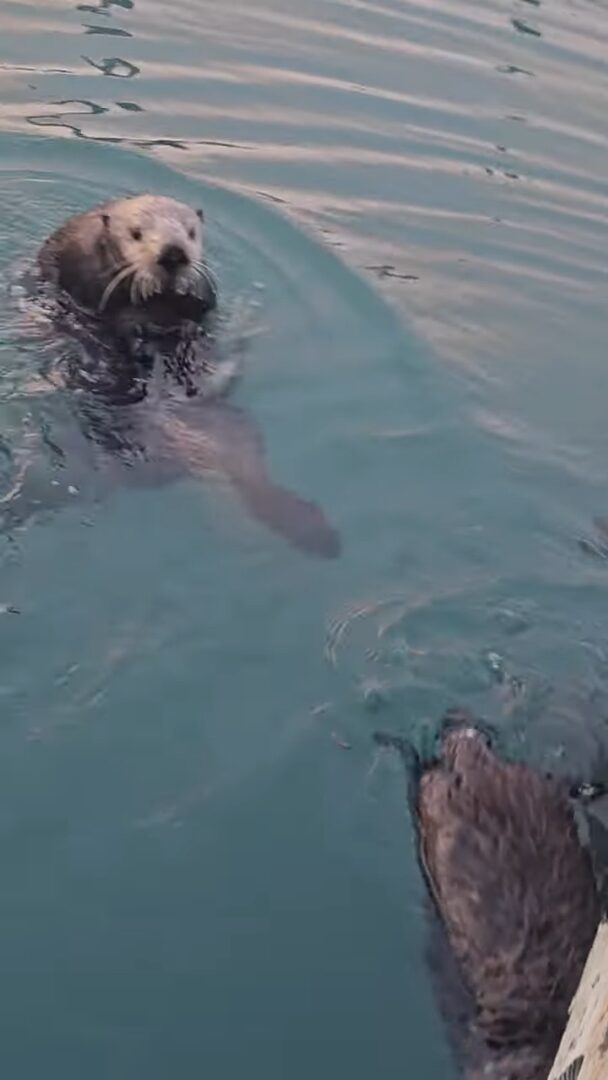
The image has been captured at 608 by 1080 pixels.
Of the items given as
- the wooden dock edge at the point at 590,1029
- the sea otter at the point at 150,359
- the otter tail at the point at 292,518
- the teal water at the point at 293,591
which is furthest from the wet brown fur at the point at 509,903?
the sea otter at the point at 150,359

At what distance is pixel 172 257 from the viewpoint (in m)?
7.16

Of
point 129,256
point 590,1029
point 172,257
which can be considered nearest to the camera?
point 590,1029

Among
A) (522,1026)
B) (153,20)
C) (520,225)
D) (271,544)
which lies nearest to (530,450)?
(271,544)

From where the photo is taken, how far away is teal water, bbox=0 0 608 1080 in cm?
444

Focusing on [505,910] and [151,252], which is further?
[151,252]

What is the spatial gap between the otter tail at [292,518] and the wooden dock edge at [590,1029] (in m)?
2.73

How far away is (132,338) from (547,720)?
115 inches

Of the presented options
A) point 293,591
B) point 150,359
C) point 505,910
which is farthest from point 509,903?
point 150,359

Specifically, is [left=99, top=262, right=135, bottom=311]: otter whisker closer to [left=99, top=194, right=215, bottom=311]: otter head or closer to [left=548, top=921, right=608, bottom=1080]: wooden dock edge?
[left=99, top=194, right=215, bottom=311]: otter head

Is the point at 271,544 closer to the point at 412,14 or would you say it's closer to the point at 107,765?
the point at 107,765

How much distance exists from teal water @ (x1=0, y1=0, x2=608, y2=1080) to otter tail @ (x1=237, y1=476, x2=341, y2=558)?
0.07 metres

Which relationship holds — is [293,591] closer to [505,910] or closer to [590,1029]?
[505,910]

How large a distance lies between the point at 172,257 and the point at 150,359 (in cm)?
47

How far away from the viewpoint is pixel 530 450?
23.7ft
